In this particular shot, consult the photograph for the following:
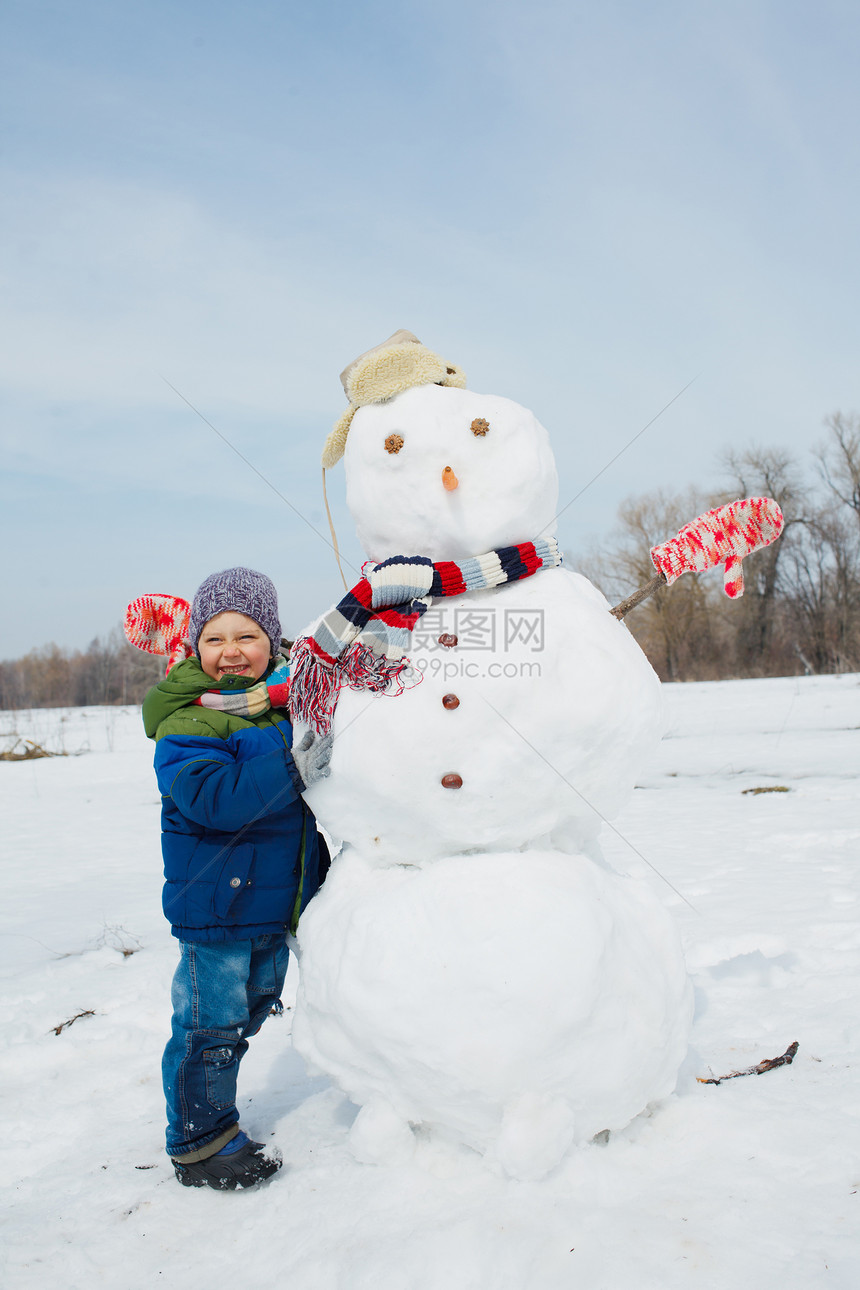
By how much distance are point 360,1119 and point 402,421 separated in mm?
1589

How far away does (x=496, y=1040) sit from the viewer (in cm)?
159

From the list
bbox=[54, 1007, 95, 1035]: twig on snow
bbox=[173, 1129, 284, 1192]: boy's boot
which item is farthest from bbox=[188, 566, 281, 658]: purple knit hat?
bbox=[54, 1007, 95, 1035]: twig on snow

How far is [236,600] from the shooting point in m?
2.09

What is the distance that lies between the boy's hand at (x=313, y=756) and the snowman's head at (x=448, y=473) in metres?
0.48

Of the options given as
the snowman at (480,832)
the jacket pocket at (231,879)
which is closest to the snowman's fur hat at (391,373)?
the snowman at (480,832)

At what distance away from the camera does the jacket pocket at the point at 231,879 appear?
1859 millimetres

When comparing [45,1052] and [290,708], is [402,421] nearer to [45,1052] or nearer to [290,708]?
[290,708]

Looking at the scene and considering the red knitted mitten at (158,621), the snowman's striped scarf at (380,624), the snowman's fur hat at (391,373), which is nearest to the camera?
the snowman's striped scarf at (380,624)

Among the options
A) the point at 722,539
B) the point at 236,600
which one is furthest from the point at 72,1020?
the point at 722,539

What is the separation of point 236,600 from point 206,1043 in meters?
1.09

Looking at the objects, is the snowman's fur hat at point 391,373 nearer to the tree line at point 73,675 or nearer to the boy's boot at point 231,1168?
the boy's boot at point 231,1168

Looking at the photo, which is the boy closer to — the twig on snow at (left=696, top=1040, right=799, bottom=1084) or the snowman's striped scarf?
the snowman's striped scarf

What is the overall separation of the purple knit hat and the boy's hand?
45cm

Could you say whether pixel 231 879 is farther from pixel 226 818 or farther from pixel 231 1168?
pixel 231 1168
